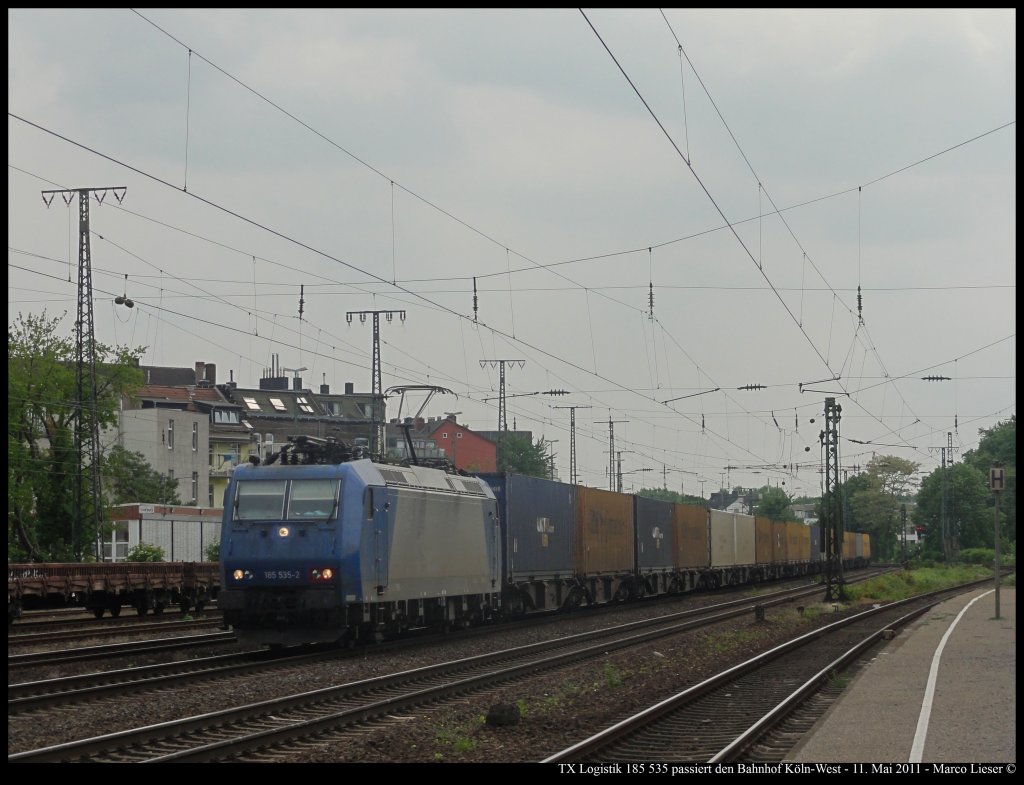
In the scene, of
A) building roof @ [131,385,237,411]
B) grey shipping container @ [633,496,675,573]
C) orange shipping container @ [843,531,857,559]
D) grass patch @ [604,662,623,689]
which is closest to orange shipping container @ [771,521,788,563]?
orange shipping container @ [843,531,857,559]

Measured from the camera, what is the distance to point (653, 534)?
42500 millimetres

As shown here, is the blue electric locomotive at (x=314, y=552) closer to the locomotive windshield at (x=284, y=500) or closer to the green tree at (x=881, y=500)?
the locomotive windshield at (x=284, y=500)

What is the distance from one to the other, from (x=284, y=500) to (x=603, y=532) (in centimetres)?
1715

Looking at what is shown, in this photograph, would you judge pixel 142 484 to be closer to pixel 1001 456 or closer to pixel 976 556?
pixel 976 556

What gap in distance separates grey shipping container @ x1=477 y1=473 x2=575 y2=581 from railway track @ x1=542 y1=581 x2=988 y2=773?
7.62 meters

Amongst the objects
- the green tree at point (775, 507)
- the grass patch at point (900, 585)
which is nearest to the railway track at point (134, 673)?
the grass patch at point (900, 585)

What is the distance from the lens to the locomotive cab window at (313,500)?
797 inches

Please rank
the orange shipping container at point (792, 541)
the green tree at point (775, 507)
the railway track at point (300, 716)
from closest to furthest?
the railway track at point (300, 716), the orange shipping container at point (792, 541), the green tree at point (775, 507)

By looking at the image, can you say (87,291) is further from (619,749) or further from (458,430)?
(458,430)

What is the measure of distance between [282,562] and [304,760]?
8911 millimetres

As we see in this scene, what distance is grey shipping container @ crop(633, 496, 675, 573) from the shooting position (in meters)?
40.9

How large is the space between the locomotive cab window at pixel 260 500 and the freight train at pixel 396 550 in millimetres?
16

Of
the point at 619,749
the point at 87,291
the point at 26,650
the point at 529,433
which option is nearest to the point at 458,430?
the point at 529,433

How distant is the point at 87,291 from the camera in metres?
37.7
